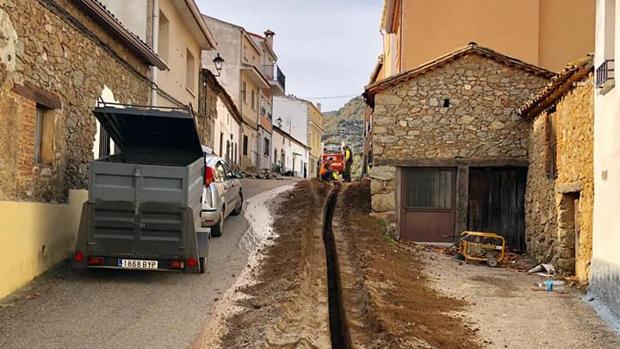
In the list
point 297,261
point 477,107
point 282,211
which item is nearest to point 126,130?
point 297,261

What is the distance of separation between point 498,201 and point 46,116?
11746 mm

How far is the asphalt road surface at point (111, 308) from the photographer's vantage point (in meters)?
6.53

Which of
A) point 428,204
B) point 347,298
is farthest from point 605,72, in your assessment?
point 428,204

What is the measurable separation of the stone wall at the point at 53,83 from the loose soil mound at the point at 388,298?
15.6ft

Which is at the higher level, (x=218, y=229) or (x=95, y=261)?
(x=218, y=229)

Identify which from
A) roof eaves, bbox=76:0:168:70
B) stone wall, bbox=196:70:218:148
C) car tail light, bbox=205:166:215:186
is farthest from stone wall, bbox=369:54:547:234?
stone wall, bbox=196:70:218:148

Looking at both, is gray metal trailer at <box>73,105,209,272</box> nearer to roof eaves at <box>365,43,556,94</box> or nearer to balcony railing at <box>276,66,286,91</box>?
roof eaves at <box>365,43,556,94</box>

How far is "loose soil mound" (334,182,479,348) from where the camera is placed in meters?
7.34

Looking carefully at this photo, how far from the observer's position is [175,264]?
8781 millimetres

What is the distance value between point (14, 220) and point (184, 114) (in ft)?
9.54

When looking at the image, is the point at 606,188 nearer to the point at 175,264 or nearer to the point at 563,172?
the point at 563,172

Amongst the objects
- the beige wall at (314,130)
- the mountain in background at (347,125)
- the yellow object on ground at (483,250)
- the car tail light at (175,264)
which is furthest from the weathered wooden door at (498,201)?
the mountain in background at (347,125)

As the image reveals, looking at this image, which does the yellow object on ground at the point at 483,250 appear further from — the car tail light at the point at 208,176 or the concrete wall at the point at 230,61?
the concrete wall at the point at 230,61

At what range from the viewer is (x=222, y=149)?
2689 centimetres
